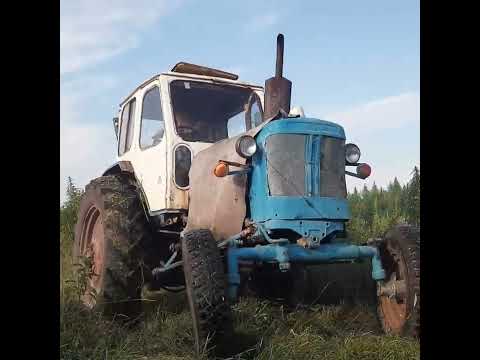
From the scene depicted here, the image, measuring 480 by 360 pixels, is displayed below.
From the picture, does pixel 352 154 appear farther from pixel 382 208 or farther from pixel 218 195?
pixel 382 208

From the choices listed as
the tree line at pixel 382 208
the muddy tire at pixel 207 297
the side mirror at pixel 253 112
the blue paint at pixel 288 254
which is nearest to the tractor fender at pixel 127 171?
the side mirror at pixel 253 112

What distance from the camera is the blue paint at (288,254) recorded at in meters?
3.95

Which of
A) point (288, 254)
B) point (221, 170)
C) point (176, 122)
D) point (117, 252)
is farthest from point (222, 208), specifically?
point (176, 122)

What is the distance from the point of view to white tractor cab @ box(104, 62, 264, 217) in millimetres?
5223

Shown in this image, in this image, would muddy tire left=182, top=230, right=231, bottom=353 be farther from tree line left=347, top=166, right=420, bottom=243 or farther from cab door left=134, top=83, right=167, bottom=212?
tree line left=347, top=166, right=420, bottom=243

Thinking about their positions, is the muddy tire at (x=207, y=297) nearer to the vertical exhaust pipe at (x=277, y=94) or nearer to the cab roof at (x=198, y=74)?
the vertical exhaust pipe at (x=277, y=94)

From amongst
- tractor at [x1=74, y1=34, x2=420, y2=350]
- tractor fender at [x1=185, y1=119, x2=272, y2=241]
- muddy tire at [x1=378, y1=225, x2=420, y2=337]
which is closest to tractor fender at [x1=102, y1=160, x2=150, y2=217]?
tractor at [x1=74, y1=34, x2=420, y2=350]

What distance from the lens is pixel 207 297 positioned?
3.60 metres

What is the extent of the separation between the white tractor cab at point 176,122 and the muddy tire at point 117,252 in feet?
0.96

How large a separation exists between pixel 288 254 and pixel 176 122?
76.3 inches

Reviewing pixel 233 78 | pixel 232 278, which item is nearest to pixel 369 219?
pixel 233 78

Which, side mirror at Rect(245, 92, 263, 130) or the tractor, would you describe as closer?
the tractor

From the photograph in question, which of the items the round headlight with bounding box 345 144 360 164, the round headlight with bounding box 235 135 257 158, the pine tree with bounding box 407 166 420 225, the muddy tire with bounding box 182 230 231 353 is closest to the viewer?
the muddy tire with bounding box 182 230 231 353

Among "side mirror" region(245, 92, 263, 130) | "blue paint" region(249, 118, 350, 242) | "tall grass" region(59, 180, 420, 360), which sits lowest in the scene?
"tall grass" region(59, 180, 420, 360)
